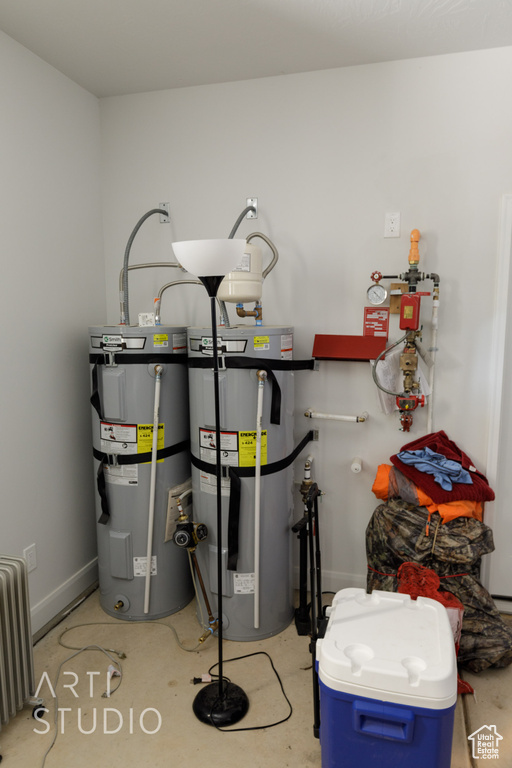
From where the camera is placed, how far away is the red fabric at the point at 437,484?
216cm

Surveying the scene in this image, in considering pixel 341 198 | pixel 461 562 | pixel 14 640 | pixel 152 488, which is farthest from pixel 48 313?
pixel 461 562

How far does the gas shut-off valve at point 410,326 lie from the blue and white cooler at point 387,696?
1044 millimetres

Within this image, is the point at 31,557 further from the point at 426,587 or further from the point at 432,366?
the point at 432,366

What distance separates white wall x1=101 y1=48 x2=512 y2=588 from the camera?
225cm

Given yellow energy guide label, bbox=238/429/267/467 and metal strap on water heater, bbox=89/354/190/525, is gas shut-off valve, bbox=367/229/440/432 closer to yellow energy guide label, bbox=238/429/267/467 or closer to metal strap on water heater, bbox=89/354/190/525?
yellow energy guide label, bbox=238/429/267/467

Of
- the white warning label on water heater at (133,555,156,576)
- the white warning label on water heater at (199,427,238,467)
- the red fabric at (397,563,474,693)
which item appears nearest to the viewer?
the red fabric at (397,563,474,693)

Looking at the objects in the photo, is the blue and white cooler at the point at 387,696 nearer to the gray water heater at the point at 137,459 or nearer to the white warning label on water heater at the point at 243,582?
the white warning label on water heater at the point at 243,582

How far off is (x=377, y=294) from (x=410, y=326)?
0.72 ft

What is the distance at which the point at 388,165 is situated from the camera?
2334mm

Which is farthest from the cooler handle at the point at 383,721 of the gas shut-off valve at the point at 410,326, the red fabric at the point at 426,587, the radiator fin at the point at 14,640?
the gas shut-off valve at the point at 410,326

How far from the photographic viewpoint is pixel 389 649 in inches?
58.4

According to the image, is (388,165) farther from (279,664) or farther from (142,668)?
(142,668)

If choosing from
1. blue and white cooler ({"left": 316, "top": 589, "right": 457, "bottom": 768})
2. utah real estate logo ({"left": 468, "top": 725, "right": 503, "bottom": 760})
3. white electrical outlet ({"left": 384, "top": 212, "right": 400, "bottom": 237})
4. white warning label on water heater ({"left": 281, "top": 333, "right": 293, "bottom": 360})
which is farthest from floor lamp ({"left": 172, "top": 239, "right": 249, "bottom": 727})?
white electrical outlet ({"left": 384, "top": 212, "right": 400, "bottom": 237})

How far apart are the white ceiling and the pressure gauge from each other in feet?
3.25
